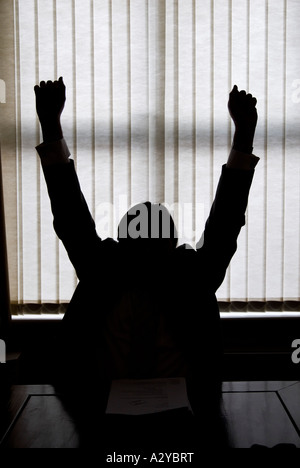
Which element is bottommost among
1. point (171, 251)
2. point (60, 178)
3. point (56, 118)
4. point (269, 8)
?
point (171, 251)

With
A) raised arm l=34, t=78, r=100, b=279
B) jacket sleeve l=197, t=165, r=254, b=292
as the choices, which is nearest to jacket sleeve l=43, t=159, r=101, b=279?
raised arm l=34, t=78, r=100, b=279

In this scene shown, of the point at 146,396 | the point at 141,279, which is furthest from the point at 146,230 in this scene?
the point at 146,396

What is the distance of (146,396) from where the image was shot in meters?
1.14

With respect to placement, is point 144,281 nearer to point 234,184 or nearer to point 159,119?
point 234,184

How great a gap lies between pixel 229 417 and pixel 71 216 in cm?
77

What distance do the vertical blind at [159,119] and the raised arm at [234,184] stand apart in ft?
3.15

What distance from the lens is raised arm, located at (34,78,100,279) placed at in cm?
139

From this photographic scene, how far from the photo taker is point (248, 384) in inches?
53.9

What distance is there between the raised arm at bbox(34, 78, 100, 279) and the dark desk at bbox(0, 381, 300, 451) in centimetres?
47

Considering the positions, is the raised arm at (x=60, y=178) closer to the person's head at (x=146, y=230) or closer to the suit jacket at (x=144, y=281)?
the suit jacket at (x=144, y=281)

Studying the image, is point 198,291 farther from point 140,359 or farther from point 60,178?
point 60,178

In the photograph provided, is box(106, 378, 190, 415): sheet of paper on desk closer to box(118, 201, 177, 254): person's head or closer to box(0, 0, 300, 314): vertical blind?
box(118, 201, 177, 254): person's head
